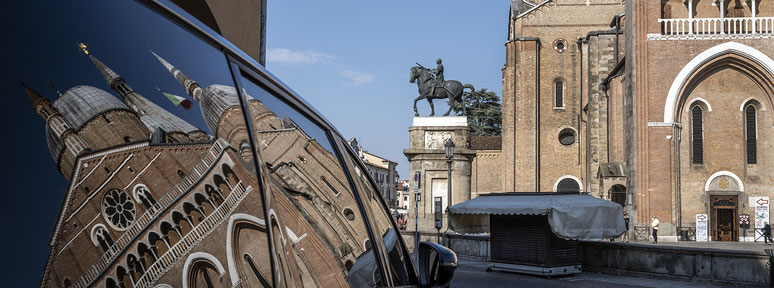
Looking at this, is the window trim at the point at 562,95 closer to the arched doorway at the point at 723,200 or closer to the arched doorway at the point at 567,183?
the arched doorway at the point at 567,183

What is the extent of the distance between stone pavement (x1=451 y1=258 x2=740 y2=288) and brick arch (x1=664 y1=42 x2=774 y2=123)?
20584mm

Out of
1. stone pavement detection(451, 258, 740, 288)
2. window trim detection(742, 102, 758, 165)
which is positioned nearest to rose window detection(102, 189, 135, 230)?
stone pavement detection(451, 258, 740, 288)

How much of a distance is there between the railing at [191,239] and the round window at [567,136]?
54005mm

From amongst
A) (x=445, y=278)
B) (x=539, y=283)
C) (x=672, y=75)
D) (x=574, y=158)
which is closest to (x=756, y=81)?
(x=672, y=75)

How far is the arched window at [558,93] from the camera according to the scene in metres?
54.2

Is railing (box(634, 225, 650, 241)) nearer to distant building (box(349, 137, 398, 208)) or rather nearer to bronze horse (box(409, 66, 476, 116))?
bronze horse (box(409, 66, 476, 116))

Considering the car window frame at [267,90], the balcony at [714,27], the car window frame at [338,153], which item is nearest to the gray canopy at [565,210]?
the car window frame at [267,90]

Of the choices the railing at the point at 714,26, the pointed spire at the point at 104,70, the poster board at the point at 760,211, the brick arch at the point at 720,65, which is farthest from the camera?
the railing at the point at 714,26

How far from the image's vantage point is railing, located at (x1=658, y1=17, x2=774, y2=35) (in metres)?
34.9

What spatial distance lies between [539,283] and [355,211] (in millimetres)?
13223

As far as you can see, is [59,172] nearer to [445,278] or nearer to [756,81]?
[445,278]

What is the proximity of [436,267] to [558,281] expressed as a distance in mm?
13208

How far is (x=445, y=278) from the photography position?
2.49 metres

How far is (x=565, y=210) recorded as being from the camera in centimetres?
1442
